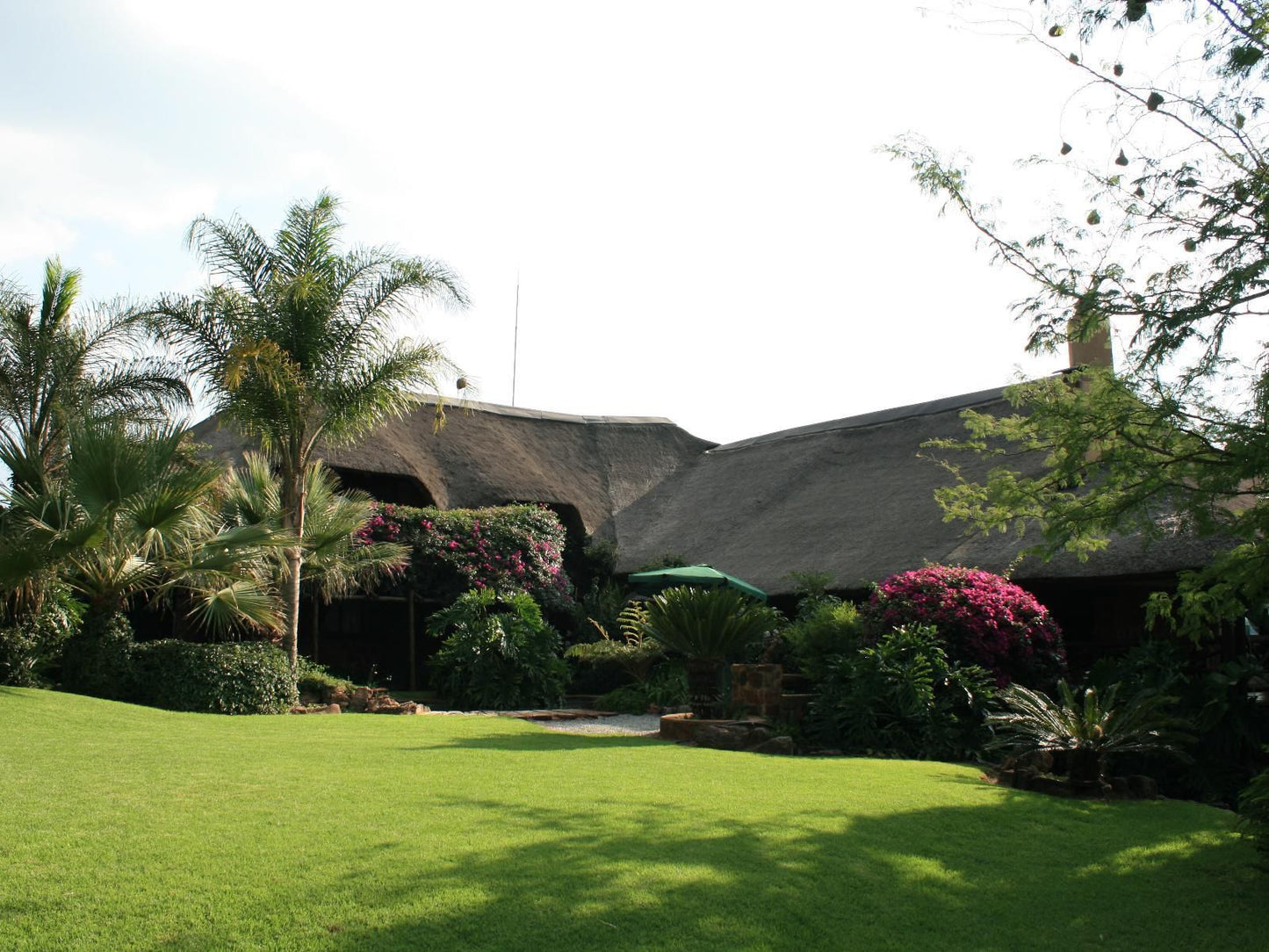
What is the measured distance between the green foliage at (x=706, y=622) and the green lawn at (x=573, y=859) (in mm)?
3336

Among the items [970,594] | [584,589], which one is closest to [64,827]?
[970,594]

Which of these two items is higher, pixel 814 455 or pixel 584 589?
pixel 814 455

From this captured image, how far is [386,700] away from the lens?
1379 centimetres

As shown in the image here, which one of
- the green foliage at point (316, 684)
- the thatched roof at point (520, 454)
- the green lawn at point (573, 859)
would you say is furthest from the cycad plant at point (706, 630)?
the thatched roof at point (520, 454)

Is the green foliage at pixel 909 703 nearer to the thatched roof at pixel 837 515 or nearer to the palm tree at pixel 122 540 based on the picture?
the thatched roof at pixel 837 515

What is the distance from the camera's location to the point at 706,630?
37.0ft

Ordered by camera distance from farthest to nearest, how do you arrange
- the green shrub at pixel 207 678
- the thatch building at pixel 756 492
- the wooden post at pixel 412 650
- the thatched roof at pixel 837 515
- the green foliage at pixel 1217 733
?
Result: 1. the wooden post at pixel 412 650
2. the thatch building at pixel 756 492
3. the thatched roof at pixel 837 515
4. the green shrub at pixel 207 678
5. the green foliage at pixel 1217 733

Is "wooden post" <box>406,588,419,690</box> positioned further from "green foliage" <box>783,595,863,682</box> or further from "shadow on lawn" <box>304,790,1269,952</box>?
"shadow on lawn" <box>304,790,1269,952</box>

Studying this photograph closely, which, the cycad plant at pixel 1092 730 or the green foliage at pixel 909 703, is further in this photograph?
the green foliage at pixel 909 703

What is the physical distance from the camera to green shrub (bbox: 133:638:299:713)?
12.0 metres

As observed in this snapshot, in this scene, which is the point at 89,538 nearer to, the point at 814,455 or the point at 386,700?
the point at 386,700

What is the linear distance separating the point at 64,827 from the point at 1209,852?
613 cm

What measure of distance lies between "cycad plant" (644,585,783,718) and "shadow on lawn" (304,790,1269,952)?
4975 millimetres

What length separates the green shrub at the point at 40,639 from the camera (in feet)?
37.3
